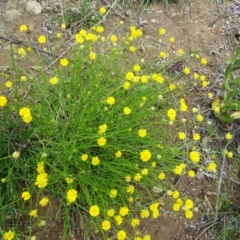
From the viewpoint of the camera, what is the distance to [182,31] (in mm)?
2896

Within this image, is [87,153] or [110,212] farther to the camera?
[87,153]

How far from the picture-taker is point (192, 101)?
8.50 feet

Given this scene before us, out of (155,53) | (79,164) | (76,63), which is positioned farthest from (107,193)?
(155,53)

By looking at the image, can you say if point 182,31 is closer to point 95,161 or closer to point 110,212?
point 95,161

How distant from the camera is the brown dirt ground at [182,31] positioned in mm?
2197

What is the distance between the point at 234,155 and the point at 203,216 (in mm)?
454

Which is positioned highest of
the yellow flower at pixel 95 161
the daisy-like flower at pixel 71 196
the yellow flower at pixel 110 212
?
the yellow flower at pixel 95 161

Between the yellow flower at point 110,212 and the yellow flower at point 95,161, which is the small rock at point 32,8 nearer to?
the yellow flower at point 95,161

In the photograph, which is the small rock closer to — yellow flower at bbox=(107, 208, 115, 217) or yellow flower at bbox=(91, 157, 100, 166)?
yellow flower at bbox=(91, 157, 100, 166)

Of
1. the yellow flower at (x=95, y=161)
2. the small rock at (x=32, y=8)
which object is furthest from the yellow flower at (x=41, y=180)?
the small rock at (x=32, y=8)

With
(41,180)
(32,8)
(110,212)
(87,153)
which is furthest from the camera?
(32,8)

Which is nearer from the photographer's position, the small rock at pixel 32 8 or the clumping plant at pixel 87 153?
the clumping plant at pixel 87 153

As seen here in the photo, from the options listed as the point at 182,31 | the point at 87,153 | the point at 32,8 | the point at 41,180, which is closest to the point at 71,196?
the point at 41,180

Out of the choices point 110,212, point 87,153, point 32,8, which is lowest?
point 110,212
